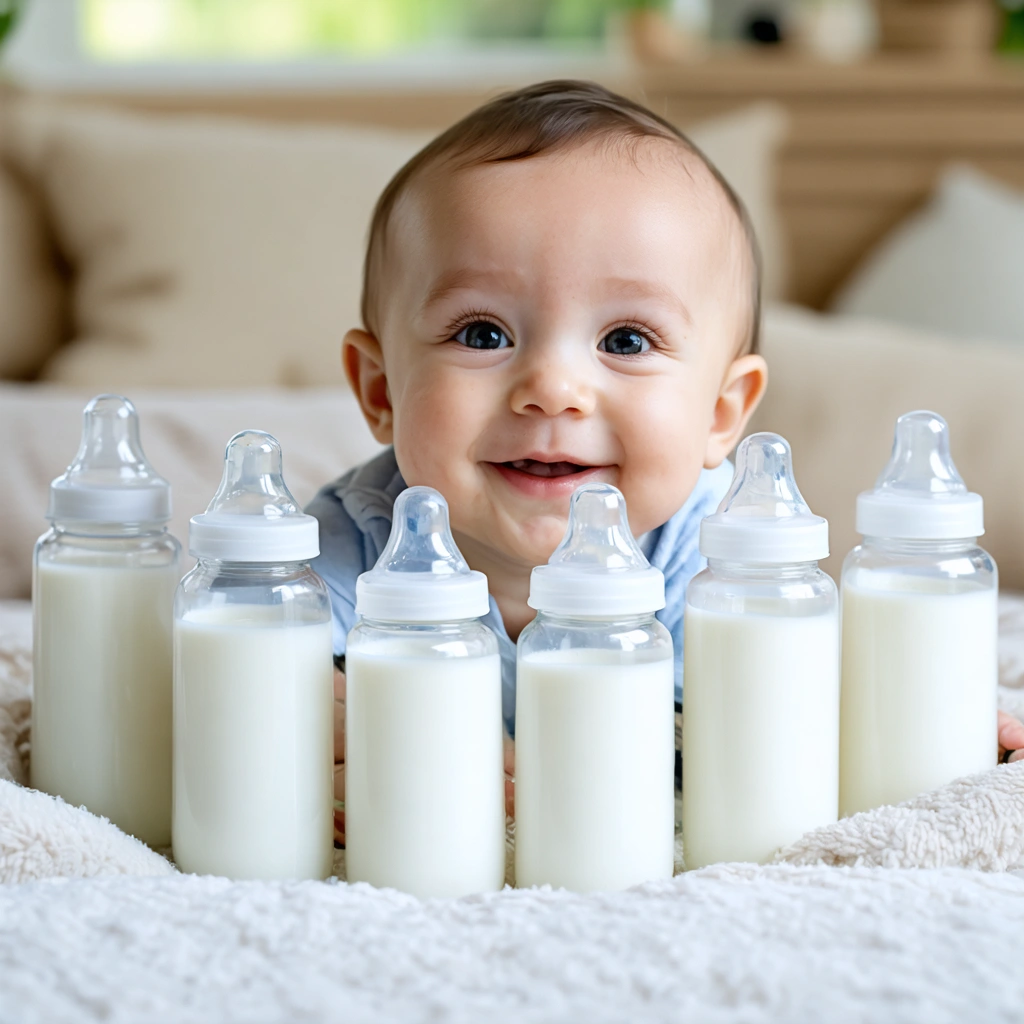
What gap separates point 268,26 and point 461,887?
266 centimetres

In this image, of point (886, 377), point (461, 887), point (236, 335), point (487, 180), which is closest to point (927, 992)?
point (461, 887)

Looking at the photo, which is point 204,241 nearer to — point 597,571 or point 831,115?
point 831,115

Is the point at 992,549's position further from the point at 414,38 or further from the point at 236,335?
the point at 414,38

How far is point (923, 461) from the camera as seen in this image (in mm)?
819

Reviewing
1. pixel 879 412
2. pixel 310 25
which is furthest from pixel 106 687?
pixel 310 25

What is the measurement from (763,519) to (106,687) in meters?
0.41

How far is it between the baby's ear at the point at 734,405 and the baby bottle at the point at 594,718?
33cm

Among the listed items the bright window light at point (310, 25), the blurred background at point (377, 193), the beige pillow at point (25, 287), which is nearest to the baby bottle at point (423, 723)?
the blurred background at point (377, 193)

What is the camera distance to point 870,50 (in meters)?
2.76

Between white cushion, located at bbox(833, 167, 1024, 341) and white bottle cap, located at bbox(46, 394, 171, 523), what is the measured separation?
1.61 meters

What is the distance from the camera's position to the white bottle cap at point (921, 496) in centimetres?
79

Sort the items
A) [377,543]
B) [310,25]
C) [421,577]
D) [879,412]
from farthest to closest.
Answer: [310,25] → [879,412] → [377,543] → [421,577]

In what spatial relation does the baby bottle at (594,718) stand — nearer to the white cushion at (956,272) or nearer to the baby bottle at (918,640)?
the baby bottle at (918,640)

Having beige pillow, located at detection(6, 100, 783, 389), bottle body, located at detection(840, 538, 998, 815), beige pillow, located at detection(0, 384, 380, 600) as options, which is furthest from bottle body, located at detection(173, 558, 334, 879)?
beige pillow, located at detection(6, 100, 783, 389)
